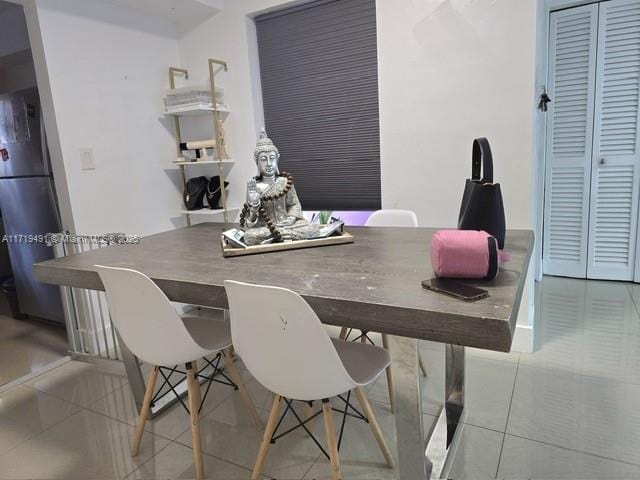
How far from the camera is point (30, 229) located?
2.96m

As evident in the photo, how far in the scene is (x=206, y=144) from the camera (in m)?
3.12

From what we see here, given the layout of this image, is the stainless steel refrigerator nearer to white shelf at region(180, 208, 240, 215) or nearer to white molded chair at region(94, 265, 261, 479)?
white shelf at region(180, 208, 240, 215)

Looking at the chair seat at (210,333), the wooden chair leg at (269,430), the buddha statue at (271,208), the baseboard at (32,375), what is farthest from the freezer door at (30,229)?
the wooden chair leg at (269,430)

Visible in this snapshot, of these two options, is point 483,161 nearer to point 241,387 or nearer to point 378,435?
point 378,435

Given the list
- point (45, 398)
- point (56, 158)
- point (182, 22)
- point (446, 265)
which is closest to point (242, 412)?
point (45, 398)

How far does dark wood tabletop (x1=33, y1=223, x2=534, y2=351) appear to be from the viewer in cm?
94

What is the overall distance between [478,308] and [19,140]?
311 cm

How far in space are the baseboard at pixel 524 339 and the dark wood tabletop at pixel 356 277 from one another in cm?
102

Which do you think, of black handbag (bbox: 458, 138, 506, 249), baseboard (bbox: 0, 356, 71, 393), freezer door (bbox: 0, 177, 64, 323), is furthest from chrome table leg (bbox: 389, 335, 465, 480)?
freezer door (bbox: 0, 177, 64, 323)

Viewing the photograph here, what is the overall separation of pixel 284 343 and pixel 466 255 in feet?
1.74

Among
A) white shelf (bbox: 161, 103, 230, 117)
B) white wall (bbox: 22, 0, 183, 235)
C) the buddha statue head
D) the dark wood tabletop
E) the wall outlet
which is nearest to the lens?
the dark wood tabletop

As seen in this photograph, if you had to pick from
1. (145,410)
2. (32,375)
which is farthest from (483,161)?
(32,375)

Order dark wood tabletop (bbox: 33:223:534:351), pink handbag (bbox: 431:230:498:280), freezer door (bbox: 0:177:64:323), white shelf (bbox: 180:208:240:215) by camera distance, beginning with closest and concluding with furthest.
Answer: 1. dark wood tabletop (bbox: 33:223:534:351)
2. pink handbag (bbox: 431:230:498:280)
3. freezer door (bbox: 0:177:64:323)
4. white shelf (bbox: 180:208:240:215)

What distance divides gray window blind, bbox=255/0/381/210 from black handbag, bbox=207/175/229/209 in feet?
1.73
